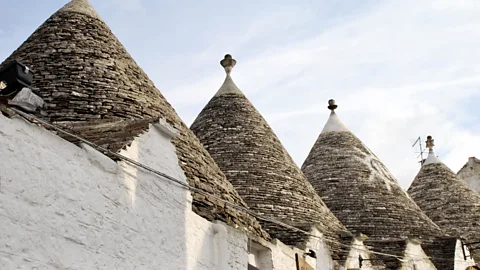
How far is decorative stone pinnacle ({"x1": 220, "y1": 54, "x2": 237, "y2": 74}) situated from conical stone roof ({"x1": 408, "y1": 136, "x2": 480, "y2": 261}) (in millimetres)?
7115

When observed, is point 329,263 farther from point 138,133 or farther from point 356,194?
point 138,133

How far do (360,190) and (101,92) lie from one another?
8433mm

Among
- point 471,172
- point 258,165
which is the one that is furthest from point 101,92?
point 471,172

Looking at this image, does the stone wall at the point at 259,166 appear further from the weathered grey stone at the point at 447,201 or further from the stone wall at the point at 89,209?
the weathered grey stone at the point at 447,201

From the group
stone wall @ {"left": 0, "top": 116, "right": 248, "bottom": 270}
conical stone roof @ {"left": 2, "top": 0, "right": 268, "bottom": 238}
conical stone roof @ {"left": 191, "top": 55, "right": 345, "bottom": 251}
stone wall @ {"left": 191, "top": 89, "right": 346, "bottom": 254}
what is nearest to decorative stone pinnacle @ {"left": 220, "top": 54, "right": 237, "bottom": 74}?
conical stone roof @ {"left": 191, "top": 55, "right": 345, "bottom": 251}

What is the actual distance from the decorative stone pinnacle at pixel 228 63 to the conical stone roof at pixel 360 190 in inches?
125

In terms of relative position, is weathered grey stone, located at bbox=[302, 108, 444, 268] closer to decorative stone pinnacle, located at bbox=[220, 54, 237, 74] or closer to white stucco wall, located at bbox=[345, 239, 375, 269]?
white stucco wall, located at bbox=[345, 239, 375, 269]

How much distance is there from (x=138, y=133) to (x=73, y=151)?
4.63 feet

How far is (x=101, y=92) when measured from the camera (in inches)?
393

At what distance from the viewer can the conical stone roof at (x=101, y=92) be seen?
9195mm

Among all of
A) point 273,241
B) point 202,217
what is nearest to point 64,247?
point 202,217

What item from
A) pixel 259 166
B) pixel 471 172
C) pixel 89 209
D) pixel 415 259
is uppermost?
pixel 471 172

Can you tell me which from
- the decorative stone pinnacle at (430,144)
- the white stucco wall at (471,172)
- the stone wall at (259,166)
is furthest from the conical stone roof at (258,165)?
the white stucco wall at (471,172)

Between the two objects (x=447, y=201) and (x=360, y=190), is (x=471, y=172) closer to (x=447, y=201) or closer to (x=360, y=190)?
(x=447, y=201)
